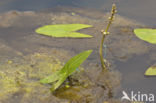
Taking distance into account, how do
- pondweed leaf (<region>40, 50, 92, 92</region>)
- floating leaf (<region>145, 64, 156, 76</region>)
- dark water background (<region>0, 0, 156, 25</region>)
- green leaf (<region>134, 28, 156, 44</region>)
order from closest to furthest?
1. pondweed leaf (<region>40, 50, 92, 92</region>)
2. floating leaf (<region>145, 64, 156, 76</region>)
3. green leaf (<region>134, 28, 156, 44</region>)
4. dark water background (<region>0, 0, 156, 25</region>)

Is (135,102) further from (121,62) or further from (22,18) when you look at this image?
(22,18)

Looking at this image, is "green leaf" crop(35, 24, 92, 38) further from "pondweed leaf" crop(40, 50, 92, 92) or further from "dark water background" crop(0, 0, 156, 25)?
"pondweed leaf" crop(40, 50, 92, 92)

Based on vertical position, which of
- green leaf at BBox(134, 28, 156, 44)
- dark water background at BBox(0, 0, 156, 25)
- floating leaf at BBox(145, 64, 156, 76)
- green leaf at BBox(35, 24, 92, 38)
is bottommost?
floating leaf at BBox(145, 64, 156, 76)

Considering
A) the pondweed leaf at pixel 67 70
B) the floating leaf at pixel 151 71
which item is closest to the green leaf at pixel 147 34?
the floating leaf at pixel 151 71

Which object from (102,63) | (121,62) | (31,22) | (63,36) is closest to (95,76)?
(102,63)

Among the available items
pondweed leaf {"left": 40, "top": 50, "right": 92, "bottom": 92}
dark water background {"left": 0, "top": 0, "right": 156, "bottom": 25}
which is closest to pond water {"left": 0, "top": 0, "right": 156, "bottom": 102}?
dark water background {"left": 0, "top": 0, "right": 156, "bottom": 25}
